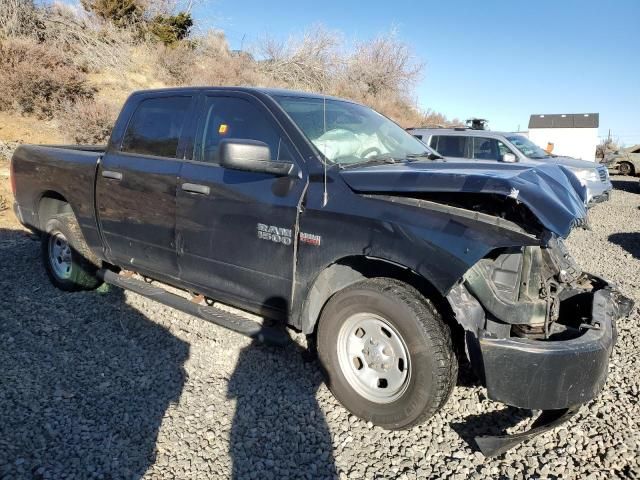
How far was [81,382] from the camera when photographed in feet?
10.5

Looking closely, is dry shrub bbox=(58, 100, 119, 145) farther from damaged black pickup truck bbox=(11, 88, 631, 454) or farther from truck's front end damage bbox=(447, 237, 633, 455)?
truck's front end damage bbox=(447, 237, 633, 455)

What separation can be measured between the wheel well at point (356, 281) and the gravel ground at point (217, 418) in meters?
0.58

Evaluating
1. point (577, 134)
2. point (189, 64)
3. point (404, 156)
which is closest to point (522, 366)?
point (404, 156)

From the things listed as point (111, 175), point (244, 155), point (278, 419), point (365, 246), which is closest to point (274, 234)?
point (244, 155)

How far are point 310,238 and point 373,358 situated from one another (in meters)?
0.83

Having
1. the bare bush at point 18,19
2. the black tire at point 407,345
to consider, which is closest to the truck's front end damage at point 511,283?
the black tire at point 407,345

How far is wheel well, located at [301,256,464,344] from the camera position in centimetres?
274

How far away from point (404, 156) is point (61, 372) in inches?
117

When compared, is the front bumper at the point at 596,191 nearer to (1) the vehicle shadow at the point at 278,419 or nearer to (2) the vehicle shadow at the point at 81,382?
(1) the vehicle shadow at the point at 278,419

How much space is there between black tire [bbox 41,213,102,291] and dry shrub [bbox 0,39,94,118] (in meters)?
8.56

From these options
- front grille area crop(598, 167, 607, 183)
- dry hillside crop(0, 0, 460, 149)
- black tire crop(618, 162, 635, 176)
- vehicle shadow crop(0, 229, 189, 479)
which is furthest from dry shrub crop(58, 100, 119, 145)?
black tire crop(618, 162, 635, 176)

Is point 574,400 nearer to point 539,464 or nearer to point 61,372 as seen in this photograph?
point 539,464

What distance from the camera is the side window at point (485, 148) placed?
9.85 m

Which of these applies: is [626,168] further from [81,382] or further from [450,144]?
[81,382]
